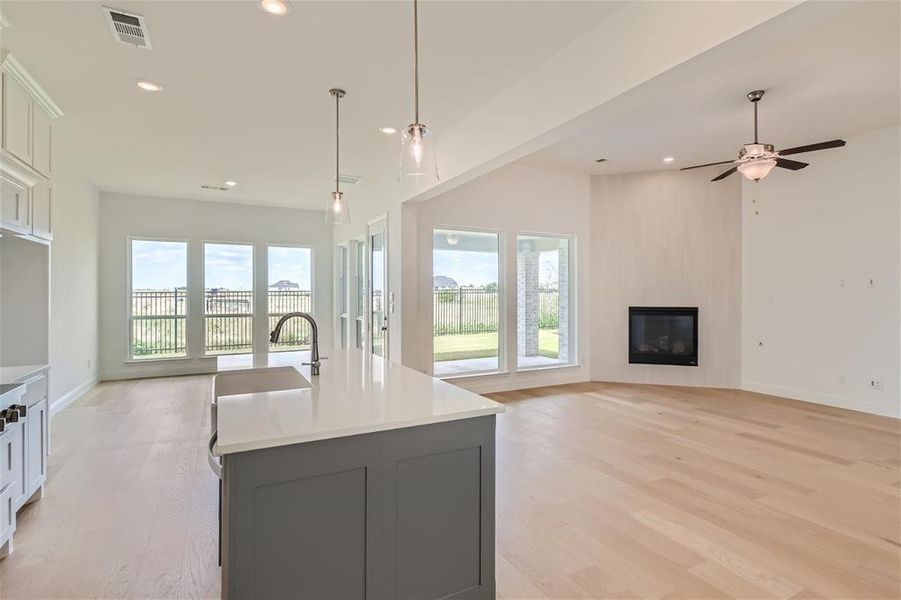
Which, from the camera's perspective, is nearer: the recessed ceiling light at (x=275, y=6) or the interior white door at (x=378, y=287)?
the recessed ceiling light at (x=275, y=6)

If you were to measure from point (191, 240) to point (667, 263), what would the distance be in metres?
7.48

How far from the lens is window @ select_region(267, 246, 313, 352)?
316 inches

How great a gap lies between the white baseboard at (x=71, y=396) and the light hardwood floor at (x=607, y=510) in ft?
1.18

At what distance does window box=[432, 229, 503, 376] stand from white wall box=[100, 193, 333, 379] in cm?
337

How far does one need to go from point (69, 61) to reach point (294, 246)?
522cm

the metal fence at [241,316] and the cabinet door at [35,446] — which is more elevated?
the metal fence at [241,316]

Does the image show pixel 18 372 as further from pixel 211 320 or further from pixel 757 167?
pixel 757 167

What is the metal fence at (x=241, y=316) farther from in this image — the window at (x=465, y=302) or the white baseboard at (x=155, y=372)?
the white baseboard at (x=155, y=372)

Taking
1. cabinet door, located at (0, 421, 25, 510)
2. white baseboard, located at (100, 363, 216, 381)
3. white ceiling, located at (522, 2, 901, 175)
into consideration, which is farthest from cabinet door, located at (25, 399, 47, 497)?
white baseboard, located at (100, 363, 216, 381)

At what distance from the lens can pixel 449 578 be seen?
1800mm

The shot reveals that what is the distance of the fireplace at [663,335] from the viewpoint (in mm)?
6398

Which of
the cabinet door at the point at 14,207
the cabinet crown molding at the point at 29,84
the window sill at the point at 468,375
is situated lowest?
the window sill at the point at 468,375

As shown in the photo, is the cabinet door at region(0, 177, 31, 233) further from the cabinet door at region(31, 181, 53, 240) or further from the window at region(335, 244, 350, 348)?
the window at region(335, 244, 350, 348)

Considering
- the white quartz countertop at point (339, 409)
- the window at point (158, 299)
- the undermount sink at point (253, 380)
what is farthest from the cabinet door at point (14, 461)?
the window at point (158, 299)
